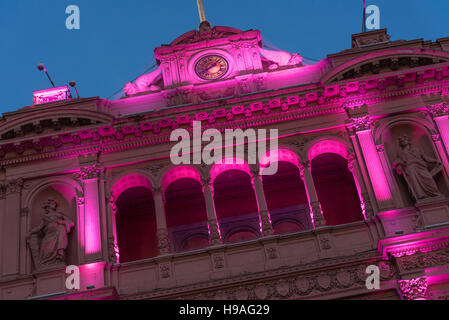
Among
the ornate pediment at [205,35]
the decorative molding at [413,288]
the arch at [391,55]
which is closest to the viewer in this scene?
the decorative molding at [413,288]

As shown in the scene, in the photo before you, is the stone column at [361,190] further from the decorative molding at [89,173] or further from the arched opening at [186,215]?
the decorative molding at [89,173]

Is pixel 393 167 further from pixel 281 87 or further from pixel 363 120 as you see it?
pixel 281 87

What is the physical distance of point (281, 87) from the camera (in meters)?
23.1

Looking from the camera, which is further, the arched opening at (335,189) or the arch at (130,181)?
the arched opening at (335,189)

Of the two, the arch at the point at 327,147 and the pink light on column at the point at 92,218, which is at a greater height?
the arch at the point at 327,147

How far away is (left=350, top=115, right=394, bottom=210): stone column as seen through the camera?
19.8 m

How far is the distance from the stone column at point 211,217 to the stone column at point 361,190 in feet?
14.7

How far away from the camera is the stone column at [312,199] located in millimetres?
19781

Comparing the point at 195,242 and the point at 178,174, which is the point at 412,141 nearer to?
the point at 178,174

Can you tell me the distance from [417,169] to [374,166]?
51.4 inches

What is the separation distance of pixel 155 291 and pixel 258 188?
4.68 meters

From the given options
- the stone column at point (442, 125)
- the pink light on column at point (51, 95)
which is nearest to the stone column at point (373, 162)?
the stone column at point (442, 125)
